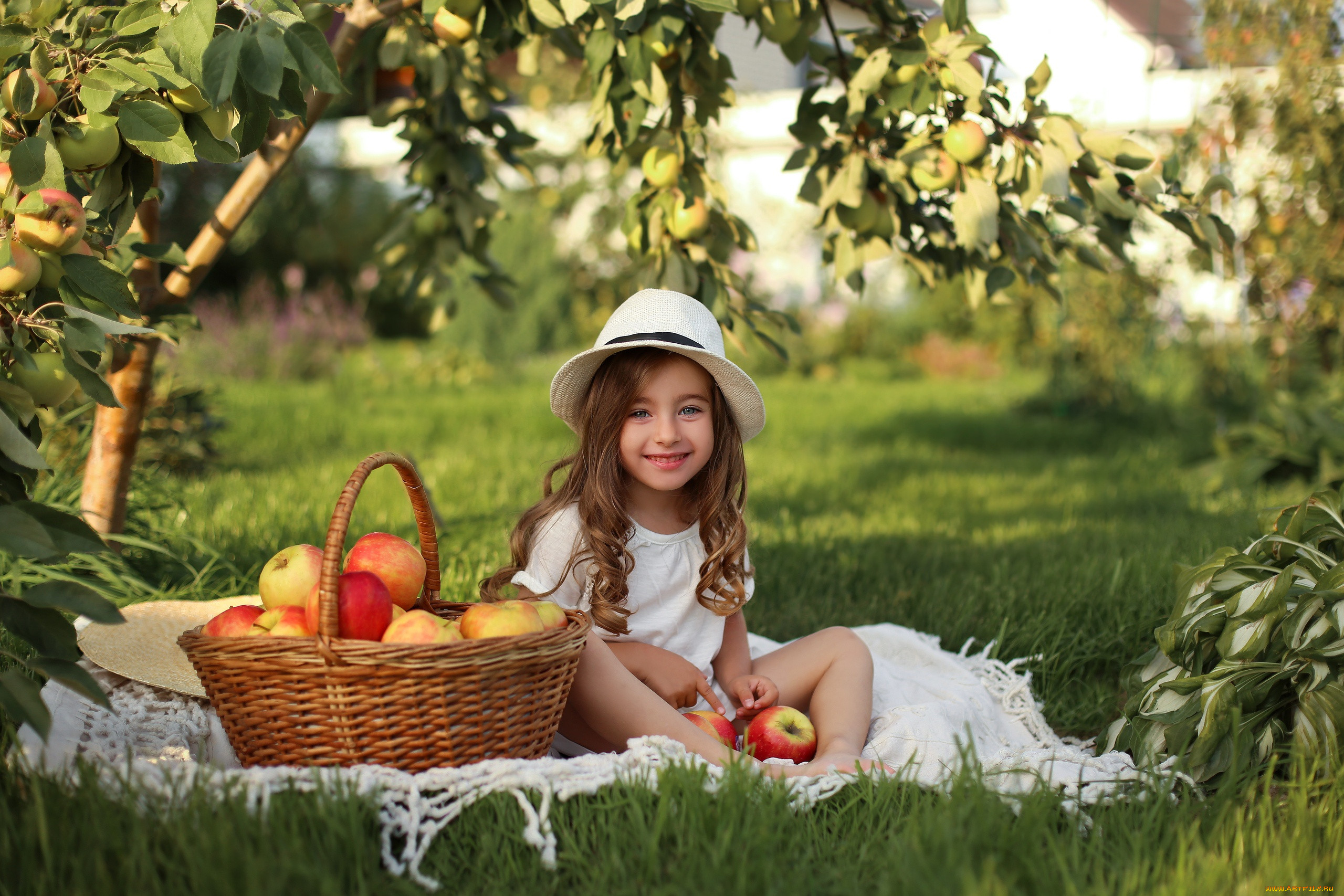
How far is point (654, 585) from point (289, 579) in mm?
762

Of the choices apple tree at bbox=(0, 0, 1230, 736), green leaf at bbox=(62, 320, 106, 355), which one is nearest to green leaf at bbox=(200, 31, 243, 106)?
apple tree at bbox=(0, 0, 1230, 736)

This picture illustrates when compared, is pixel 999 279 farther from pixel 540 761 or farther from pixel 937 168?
pixel 540 761

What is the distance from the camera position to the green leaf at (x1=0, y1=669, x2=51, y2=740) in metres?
1.34

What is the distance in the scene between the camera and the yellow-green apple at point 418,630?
1.68 metres

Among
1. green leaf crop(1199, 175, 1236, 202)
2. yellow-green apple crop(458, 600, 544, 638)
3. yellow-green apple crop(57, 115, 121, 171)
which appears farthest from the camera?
green leaf crop(1199, 175, 1236, 202)

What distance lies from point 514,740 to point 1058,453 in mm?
4874

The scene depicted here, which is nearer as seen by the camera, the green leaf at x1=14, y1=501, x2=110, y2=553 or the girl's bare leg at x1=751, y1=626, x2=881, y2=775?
the green leaf at x1=14, y1=501, x2=110, y2=553

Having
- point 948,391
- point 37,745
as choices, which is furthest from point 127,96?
point 948,391

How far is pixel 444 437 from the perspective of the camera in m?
5.71

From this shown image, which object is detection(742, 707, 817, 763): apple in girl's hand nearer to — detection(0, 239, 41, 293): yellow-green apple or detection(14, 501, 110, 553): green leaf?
detection(14, 501, 110, 553): green leaf

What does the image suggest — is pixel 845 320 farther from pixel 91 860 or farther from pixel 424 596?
pixel 91 860

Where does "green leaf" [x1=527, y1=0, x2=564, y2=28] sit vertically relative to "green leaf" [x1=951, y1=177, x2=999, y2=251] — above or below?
above

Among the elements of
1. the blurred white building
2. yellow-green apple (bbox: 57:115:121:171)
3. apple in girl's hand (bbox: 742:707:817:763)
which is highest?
the blurred white building

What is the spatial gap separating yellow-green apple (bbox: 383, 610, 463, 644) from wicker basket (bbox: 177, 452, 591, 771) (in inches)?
2.9
